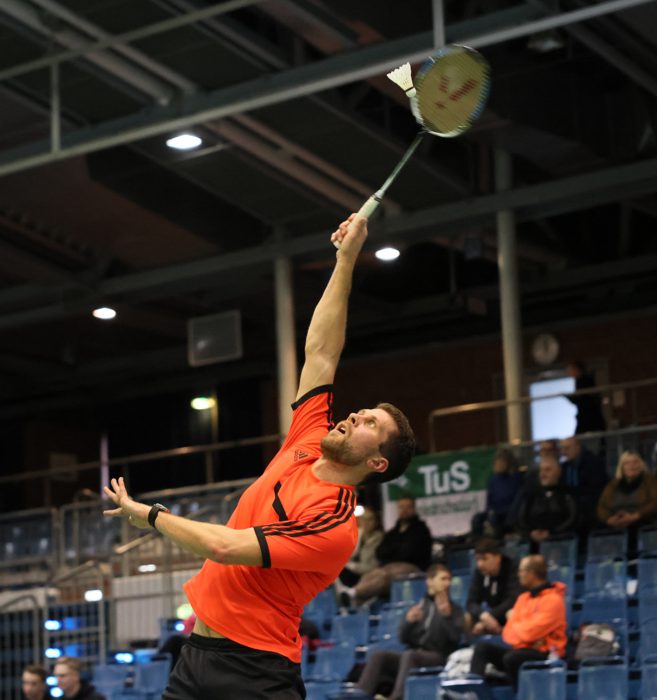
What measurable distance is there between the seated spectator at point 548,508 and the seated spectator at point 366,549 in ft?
6.13

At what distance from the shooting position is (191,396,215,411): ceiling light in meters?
30.0

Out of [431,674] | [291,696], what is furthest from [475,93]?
[431,674]

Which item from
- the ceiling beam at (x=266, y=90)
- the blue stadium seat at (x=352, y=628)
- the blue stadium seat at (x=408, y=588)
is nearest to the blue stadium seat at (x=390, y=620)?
the blue stadium seat at (x=352, y=628)

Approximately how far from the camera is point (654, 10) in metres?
15.7

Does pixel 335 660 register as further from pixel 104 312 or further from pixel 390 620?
pixel 104 312

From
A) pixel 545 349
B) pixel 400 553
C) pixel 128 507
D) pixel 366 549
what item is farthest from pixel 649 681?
pixel 545 349

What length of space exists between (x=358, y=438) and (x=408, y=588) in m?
10.3

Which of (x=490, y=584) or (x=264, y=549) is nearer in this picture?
(x=264, y=549)

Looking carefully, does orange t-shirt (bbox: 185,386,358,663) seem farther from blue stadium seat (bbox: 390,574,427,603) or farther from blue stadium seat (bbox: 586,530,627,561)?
blue stadium seat (bbox: 390,574,427,603)

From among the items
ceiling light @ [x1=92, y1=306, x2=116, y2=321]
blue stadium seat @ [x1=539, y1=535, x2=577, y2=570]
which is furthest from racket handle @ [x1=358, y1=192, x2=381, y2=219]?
ceiling light @ [x1=92, y1=306, x2=116, y2=321]

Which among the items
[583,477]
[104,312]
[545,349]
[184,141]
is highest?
[184,141]

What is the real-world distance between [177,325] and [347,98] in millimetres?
9981

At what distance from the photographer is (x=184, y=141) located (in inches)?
687

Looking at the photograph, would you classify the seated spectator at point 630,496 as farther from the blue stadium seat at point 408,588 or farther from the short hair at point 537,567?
the short hair at point 537,567
